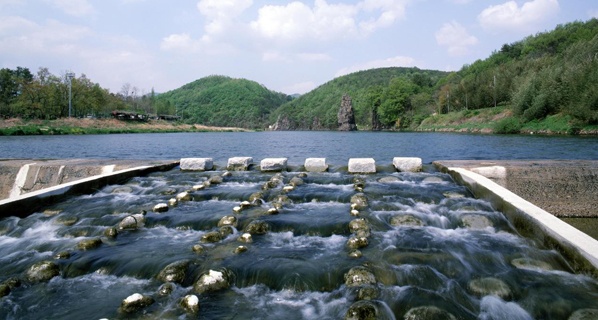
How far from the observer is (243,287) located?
15.4 feet

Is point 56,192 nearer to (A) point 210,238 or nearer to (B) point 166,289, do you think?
(A) point 210,238

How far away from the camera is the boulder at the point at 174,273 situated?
474 centimetres

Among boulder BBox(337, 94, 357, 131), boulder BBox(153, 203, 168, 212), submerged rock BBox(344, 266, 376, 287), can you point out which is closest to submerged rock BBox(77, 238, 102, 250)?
boulder BBox(153, 203, 168, 212)

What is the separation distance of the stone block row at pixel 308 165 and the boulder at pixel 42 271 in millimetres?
7998

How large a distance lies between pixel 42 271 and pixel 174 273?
6.38 feet

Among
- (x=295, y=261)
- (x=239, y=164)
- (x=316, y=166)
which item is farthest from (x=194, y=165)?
(x=295, y=261)

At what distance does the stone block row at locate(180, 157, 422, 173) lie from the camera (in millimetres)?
12156

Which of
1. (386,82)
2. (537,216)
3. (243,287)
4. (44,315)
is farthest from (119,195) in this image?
(386,82)

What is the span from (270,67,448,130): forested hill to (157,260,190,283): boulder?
115 meters

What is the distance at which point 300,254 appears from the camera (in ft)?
18.4

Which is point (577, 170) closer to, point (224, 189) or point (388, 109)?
point (224, 189)

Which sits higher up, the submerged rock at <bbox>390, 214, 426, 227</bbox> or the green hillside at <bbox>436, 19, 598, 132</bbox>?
the green hillside at <bbox>436, 19, 598, 132</bbox>

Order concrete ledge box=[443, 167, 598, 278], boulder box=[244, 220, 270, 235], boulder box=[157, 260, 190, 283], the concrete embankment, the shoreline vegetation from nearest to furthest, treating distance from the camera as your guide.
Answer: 1. concrete ledge box=[443, 167, 598, 278]
2. boulder box=[157, 260, 190, 283]
3. the concrete embankment
4. boulder box=[244, 220, 270, 235]
5. the shoreline vegetation

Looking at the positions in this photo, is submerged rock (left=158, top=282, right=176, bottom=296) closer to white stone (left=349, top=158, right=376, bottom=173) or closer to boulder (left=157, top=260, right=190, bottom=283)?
boulder (left=157, top=260, right=190, bottom=283)
